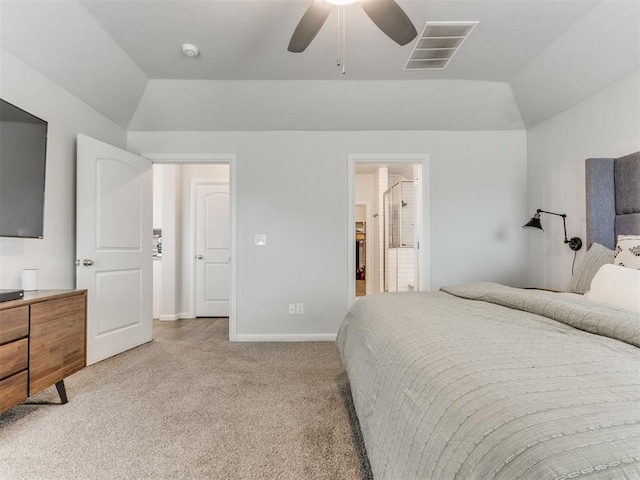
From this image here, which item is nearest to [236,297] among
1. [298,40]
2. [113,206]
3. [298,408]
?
[113,206]

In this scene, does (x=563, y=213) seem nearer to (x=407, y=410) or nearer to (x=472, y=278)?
(x=472, y=278)

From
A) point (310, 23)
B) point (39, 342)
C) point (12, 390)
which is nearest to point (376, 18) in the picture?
point (310, 23)

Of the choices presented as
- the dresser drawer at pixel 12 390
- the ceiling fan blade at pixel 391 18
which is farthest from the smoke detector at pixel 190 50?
the dresser drawer at pixel 12 390

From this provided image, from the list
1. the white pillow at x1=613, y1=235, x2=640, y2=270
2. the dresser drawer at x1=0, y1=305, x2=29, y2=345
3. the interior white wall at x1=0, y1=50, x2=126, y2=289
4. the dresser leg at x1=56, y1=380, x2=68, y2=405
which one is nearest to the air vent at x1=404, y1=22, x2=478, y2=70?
the white pillow at x1=613, y1=235, x2=640, y2=270

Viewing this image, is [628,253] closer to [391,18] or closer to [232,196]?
[391,18]

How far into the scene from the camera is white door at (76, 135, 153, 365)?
8.45 ft

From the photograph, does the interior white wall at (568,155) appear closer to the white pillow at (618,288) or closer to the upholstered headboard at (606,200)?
the upholstered headboard at (606,200)

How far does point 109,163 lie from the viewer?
280cm

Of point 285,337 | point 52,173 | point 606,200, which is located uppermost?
point 52,173

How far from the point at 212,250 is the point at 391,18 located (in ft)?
12.3

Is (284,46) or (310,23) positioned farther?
(284,46)

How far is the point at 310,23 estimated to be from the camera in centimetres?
171

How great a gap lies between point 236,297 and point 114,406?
1491 mm

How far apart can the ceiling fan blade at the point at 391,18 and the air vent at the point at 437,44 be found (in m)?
0.68
